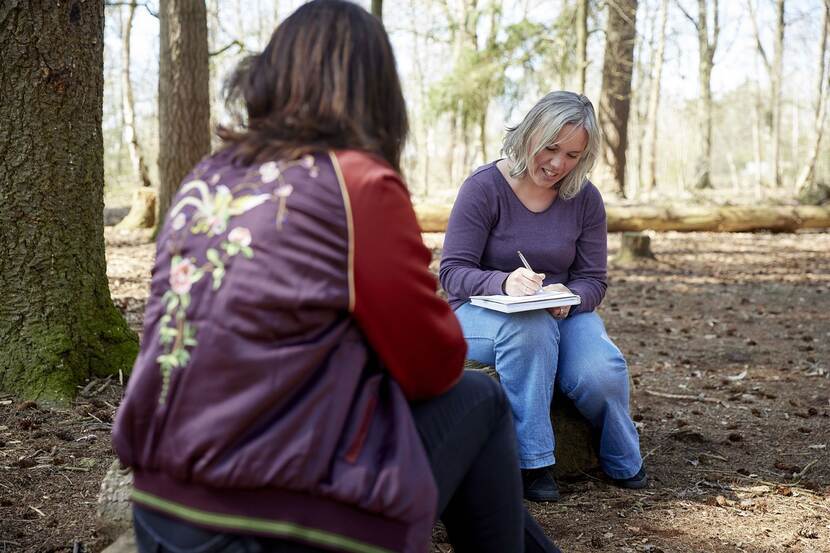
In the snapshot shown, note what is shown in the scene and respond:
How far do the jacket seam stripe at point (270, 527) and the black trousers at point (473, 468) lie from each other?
4.1 inches

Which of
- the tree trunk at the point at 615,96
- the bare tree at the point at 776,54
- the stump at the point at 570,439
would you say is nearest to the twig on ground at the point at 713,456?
the stump at the point at 570,439

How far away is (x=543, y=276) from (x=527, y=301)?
161mm

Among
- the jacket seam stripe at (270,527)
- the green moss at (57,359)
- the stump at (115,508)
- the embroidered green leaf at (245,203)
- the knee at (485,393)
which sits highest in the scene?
the embroidered green leaf at (245,203)

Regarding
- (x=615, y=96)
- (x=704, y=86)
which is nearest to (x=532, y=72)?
(x=615, y=96)

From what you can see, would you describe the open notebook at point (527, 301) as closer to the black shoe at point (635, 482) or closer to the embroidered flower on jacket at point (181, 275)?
the black shoe at point (635, 482)

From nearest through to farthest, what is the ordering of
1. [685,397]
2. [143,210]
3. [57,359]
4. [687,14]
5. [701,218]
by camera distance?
[57,359] < [685,397] < [143,210] < [701,218] < [687,14]

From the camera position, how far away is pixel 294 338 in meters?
1.38

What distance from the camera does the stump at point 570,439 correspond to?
3.20 m

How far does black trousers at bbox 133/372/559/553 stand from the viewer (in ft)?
5.29

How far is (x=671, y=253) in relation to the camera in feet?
33.4

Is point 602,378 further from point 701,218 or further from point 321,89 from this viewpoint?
point 701,218

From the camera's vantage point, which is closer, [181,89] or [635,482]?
[635,482]

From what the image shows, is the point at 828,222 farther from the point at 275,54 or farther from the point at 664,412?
the point at 275,54

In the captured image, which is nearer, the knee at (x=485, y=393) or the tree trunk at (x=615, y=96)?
the knee at (x=485, y=393)
